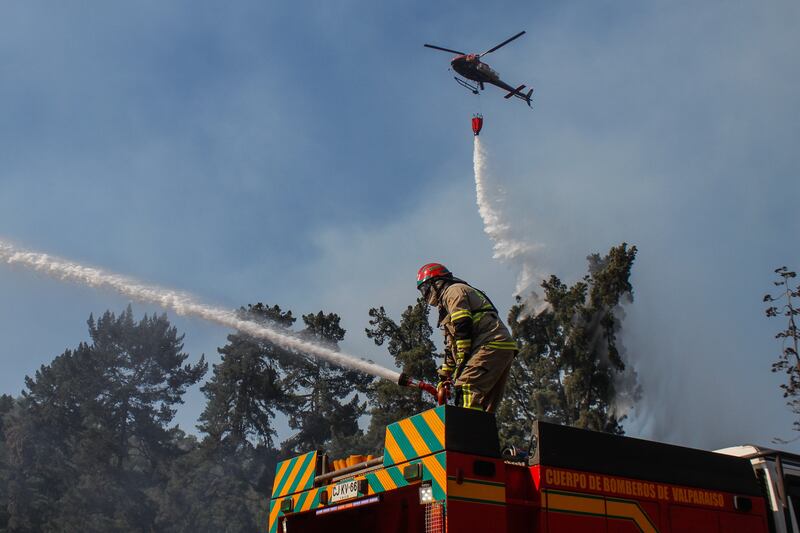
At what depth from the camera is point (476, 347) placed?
754 cm

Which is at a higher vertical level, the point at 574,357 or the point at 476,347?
the point at 574,357

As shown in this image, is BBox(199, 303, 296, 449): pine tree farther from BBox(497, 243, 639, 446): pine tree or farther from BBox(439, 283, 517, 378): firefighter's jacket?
BBox(439, 283, 517, 378): firefighter's jacket

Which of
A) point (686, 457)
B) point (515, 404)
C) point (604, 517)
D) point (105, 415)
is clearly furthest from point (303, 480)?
point (105, 415)

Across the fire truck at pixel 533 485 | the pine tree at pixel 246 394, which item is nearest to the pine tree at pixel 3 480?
the pine tree at pixel 246 394

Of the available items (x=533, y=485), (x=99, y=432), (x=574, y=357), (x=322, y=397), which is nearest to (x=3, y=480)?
(x=99, y=432)

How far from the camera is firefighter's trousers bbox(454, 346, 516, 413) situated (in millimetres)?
7371

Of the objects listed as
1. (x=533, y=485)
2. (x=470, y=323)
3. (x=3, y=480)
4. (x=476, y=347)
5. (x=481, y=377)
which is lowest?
(x=533, y=485)

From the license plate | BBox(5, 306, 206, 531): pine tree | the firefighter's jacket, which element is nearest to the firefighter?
the firefighter's jacket

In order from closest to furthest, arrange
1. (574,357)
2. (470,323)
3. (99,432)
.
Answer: (470,323), (574,357), (99,432)

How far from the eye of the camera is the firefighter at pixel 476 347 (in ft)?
24.3

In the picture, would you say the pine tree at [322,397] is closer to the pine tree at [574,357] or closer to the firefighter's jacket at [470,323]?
the pine tree at [574,357]

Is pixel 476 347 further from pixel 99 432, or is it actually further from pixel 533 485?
pixel 99 432

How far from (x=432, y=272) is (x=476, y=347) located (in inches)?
41.9

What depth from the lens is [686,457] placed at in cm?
699
